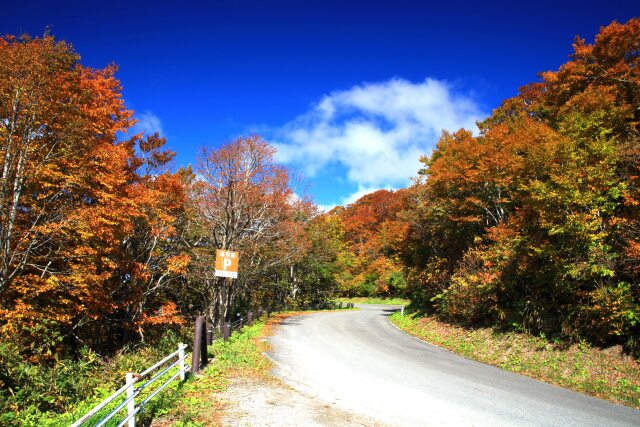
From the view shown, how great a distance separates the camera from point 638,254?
8406mm

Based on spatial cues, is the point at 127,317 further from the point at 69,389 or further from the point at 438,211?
the point at 438,211

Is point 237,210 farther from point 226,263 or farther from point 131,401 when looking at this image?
point 131,401

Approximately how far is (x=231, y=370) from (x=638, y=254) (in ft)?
33.4

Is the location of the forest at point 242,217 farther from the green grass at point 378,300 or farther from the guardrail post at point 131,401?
the green grass at point 378,300

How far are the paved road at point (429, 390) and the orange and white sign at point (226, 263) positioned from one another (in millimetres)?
3009

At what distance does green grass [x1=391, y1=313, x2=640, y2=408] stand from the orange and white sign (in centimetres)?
844

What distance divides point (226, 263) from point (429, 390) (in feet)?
24.4

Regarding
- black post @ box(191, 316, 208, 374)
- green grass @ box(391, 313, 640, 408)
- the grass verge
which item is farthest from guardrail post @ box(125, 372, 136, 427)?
green grass @ box(391, 313, 640, 408)

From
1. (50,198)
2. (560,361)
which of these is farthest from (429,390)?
(50,198)

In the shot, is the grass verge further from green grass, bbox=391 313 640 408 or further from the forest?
green grass, bbox=391 313 640 408

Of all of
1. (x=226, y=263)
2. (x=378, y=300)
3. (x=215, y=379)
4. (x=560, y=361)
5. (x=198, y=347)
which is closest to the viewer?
(x=215, y=379)

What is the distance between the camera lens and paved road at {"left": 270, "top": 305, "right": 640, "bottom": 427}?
6.09 metres

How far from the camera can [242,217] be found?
19.0 metres

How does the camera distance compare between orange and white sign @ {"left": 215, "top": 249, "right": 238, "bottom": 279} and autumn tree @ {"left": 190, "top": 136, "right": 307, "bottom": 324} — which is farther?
autumn tree @ {"left": 190, "top": 136, "right": 307, "bottom": 324}
